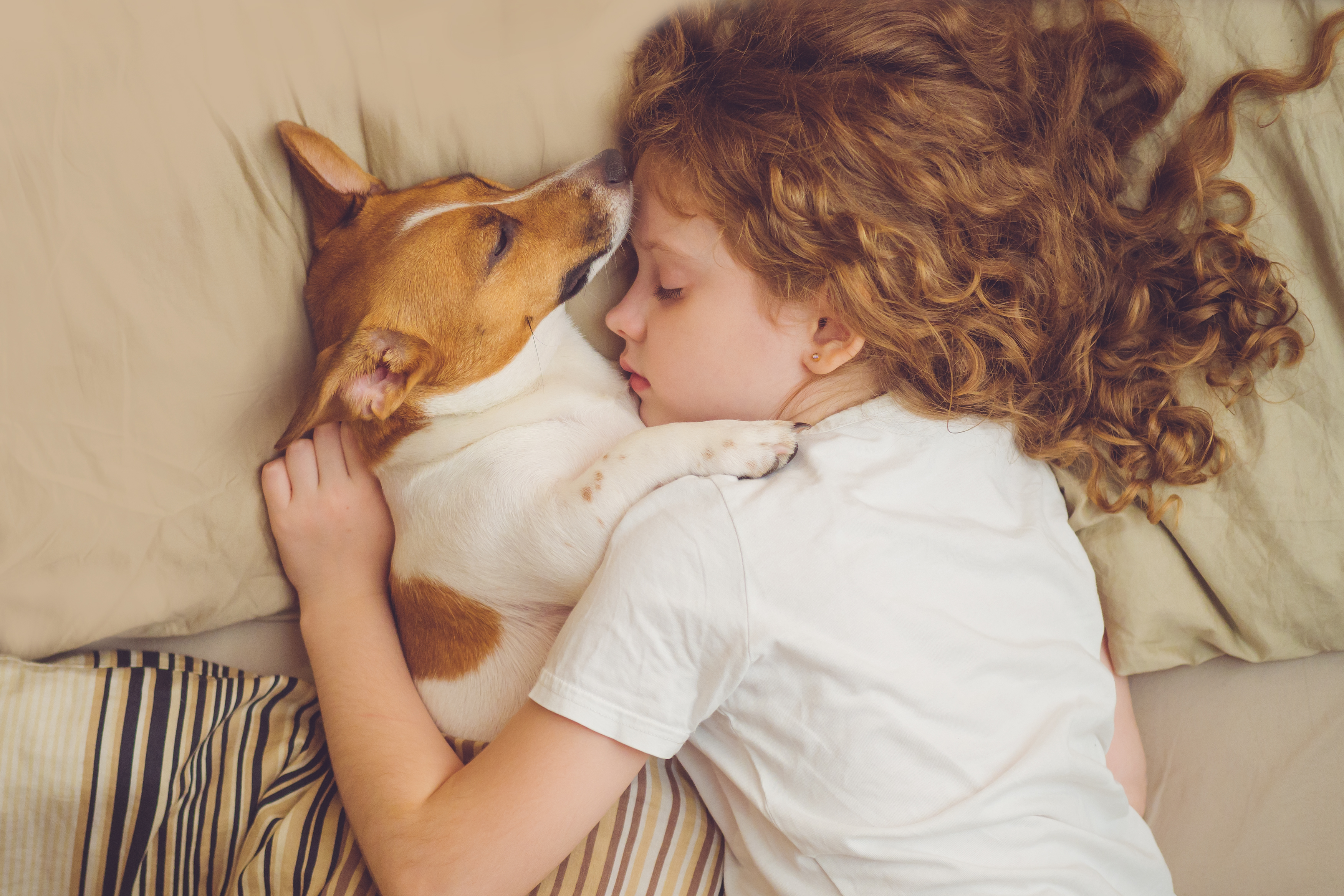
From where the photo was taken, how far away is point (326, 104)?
1.52 m

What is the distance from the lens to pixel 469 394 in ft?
5.24

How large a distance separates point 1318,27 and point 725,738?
5.38 ft

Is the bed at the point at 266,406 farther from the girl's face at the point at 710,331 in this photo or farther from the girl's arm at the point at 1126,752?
the girl's face at the point at 710,331

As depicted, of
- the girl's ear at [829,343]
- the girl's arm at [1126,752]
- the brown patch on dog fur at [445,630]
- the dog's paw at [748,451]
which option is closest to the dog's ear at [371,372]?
the brown patch on dog fur at [445,630]

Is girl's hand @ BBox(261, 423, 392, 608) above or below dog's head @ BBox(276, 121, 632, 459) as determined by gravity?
below

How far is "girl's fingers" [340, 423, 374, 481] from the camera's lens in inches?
66.0

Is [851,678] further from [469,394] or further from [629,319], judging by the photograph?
[469,394]

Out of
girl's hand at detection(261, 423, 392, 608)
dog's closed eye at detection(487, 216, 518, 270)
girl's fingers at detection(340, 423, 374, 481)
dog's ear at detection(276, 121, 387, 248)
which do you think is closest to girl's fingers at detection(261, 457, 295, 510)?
girl's hand at detection(261, 423, 392, 608)

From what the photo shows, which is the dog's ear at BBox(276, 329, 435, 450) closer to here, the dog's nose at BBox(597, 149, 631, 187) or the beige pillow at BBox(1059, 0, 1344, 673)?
the dog's nose at BBox(597, 149, 631, 187)

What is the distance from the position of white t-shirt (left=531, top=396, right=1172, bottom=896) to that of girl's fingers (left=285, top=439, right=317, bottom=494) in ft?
2.22

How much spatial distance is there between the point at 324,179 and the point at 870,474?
1094 millimetres

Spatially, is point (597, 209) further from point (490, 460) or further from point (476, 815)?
point (476, 815)

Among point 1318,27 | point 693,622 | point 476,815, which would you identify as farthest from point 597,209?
point 1318,27

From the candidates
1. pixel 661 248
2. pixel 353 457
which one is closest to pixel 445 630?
pixel 353 457
